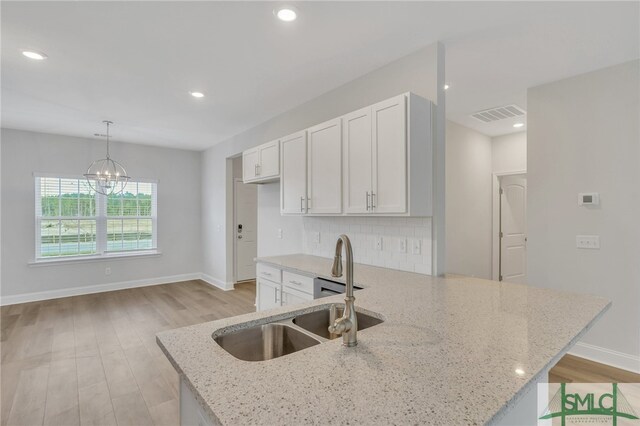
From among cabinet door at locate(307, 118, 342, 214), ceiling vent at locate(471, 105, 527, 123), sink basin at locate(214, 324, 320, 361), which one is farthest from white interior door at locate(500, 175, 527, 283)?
sink basin at locate(214, 324, 320, 361)

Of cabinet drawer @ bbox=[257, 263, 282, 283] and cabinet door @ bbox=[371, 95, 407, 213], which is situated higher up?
cabinet door @ bbox=[371, 95, 407, 213]

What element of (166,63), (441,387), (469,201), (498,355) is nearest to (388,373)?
(441,387)

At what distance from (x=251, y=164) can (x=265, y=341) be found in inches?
117

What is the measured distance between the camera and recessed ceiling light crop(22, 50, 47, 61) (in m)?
2.59

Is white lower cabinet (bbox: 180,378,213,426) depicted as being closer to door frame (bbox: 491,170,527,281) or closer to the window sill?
door frame (bbox: 491,170,527,281)

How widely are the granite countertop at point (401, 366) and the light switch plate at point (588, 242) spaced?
5.46 feet

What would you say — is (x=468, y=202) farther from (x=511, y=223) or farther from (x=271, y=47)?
(x=271, y=47)

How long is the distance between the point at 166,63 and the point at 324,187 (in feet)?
5.79

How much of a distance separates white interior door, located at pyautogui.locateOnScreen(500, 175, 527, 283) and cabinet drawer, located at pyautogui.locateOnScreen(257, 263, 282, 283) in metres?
4.00

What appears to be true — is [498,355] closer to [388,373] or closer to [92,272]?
[388,373]

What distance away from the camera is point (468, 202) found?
4.95 m

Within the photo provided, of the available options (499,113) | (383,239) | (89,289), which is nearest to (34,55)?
(383,239)

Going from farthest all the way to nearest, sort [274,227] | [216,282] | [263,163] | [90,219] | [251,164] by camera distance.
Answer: [216,282]
[90,219]
[274,227]
[251,164]
[263,163]

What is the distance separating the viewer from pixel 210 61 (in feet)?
9.15
